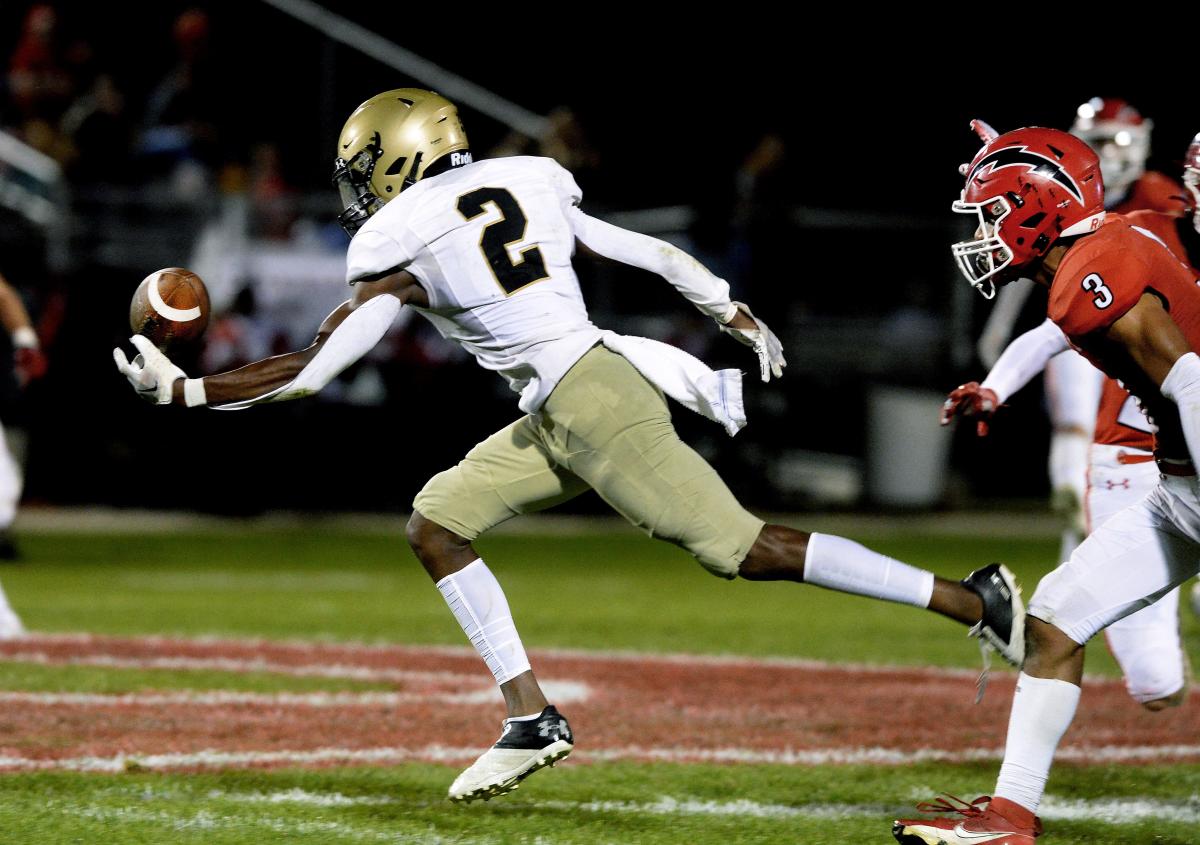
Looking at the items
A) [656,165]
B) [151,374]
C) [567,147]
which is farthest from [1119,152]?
[656,165]

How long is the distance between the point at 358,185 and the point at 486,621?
1157mm

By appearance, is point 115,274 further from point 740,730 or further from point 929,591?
point 929,591

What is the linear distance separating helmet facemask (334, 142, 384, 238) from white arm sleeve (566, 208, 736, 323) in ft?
1.69

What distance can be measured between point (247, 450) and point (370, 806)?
8.58 metres

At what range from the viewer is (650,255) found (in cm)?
453

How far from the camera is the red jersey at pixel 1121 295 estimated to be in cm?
365

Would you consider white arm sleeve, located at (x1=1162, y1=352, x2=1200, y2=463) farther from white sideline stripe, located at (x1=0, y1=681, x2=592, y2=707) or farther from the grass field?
white sideline stripe, located at (x1=0, y1=681, x2=592, y2=707)

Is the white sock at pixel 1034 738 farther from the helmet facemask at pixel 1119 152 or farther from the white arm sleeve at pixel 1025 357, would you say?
the helmet facemask at pixel 1119 152

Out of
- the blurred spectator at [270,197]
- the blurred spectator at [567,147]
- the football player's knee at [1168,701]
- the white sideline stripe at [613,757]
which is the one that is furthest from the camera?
the blurred spectator at [270,197]

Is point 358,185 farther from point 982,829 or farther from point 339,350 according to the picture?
point 982,829

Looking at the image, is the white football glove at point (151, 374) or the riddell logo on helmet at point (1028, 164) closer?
the riddell logo on helmet at point (1028, 164)

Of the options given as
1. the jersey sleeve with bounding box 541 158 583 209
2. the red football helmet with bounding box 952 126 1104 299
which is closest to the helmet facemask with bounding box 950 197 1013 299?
the red football helmet with bounding box 952 126 1104 299

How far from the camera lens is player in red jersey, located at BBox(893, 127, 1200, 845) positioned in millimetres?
3662

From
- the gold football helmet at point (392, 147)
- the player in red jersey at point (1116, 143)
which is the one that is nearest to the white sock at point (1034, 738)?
the gold football helmet at point (392, 147)
